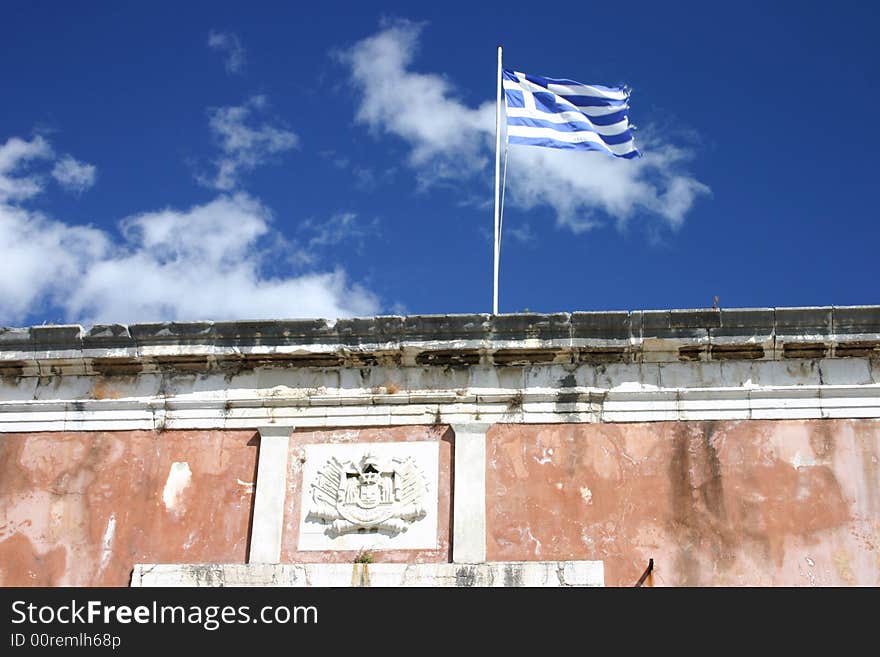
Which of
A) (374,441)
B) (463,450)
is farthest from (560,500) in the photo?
(374,441)

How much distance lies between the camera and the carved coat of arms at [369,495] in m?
12.2

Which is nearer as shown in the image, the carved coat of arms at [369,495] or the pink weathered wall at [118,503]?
the carved coat of arms at [369,495]

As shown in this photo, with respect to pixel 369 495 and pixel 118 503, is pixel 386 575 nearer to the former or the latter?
pixel 369 495

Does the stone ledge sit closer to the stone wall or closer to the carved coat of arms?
the stone wall

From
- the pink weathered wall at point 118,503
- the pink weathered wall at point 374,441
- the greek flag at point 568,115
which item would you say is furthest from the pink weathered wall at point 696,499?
the greek flag at point 568,115

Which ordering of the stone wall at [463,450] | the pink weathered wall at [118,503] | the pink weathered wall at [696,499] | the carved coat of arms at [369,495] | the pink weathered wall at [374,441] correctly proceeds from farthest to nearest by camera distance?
the pink weathered wall at [118,503] < the carved coat of arms at [369,495] < the pink weathered wall at [374,441] < the stone wall at [463,450] < the pink weathered wall at [696,499]

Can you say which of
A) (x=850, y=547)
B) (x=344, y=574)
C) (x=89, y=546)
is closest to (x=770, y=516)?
(x=850, y=547)

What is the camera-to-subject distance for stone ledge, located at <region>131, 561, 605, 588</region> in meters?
11.8

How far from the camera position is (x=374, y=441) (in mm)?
12633

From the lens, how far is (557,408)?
12.6 m

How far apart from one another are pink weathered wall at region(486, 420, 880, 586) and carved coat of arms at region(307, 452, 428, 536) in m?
0.70

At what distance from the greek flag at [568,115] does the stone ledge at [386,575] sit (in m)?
4.90

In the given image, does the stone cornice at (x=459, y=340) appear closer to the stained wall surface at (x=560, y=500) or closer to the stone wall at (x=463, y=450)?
the stone wall at (x=463, y=450)

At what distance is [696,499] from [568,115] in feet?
15.7
